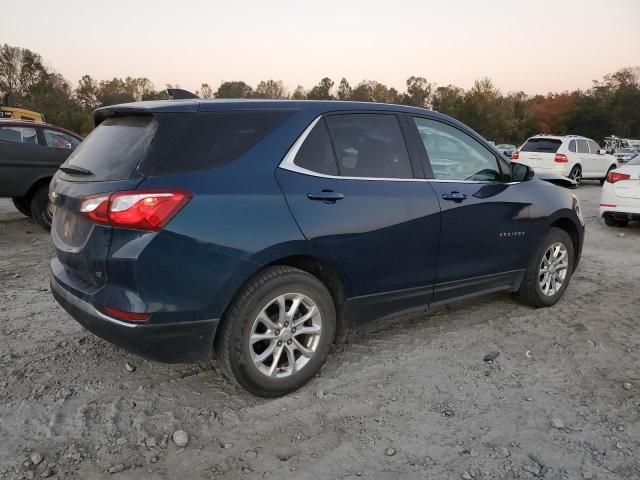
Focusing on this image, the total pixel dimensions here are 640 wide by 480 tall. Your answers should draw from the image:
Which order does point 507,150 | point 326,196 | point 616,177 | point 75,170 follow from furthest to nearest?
point 507,150 → point 616,177 → point 326,196 → point 75,170

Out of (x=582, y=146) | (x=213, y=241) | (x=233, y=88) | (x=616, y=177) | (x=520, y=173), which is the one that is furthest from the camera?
(x=233, y=88)

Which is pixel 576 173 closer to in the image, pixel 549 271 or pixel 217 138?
pixel 549 271

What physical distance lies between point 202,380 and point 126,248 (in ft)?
3.76

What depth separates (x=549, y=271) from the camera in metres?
4.66

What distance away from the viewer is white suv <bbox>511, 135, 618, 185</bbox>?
15992 mm

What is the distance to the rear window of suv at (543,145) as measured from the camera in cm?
1614

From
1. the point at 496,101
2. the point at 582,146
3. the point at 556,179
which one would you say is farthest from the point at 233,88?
the point at 556,179

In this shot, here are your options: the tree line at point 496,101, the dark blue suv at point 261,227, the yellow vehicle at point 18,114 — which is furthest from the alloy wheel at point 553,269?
the tree line at point 496,101

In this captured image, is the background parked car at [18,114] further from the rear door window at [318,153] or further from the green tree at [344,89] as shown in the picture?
the green tree at [344,89]

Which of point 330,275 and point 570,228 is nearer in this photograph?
point 330,275

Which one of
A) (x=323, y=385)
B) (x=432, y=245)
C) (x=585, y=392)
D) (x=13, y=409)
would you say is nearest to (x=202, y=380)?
(x=323, y=385)

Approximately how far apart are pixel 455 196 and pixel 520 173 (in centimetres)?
92

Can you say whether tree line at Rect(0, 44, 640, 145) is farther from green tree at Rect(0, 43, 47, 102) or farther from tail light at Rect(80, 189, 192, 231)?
tail light at Rect(80, 189, 192, 231)

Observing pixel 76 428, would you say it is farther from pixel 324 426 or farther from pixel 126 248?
pixel 324 426
